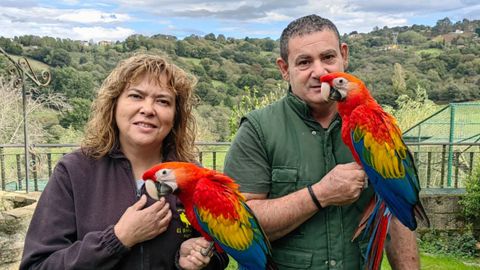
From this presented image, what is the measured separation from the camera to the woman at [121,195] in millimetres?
1740

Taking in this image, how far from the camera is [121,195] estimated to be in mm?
1884

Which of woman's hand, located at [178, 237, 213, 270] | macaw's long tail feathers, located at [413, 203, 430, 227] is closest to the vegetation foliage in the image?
woman's hand, located at [178, 237, 213, 270]

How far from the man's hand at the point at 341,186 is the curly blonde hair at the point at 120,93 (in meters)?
0.69

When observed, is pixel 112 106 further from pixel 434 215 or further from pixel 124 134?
pixel 434 215

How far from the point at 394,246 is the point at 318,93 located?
79 centimetres

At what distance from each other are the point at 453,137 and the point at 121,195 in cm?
817

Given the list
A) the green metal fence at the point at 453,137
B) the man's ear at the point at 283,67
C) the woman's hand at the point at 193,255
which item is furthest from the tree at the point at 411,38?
the woman's hand at the point at 193,255

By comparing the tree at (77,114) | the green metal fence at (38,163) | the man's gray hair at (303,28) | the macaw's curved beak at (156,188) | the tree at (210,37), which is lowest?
the green metal fence at (38,163)

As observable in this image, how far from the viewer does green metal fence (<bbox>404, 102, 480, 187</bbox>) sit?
827 cm

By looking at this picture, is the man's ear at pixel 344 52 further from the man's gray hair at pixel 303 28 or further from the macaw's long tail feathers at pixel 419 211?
the macaw's long tail feathers at pixel 419 211

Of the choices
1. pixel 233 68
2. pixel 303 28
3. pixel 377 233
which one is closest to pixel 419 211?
pixel 377 233

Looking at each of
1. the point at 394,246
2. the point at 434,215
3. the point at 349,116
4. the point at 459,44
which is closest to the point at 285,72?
the point at 349,116

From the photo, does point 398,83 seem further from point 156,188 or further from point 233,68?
point 156,188

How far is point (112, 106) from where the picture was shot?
6.53 feet
